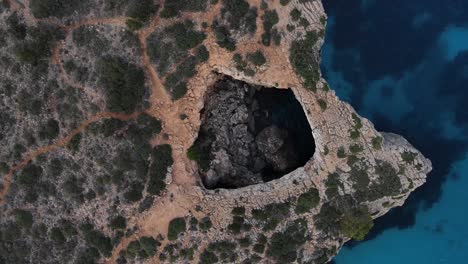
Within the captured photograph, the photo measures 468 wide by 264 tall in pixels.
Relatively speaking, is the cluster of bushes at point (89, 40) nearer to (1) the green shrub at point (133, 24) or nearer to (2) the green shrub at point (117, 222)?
(1) the green shrub at point (133, 24)

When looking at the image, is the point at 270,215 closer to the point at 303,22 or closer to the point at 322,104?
the point at 322,104

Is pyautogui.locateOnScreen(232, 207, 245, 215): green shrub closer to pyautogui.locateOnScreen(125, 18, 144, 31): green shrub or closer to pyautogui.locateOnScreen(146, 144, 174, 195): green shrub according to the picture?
pyautogui.locateOnScreen(146, 144, 174, 195): green shrub

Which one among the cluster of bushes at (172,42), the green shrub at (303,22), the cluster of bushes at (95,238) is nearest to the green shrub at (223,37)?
the cluster of bushes at (172,42)

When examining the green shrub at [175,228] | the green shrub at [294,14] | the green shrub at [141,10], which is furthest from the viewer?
the green shrub at [294,14]

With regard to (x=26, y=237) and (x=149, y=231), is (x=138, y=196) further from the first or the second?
(x=26, y=237)

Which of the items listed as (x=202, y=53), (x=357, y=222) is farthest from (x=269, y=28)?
(x=357, y=222)

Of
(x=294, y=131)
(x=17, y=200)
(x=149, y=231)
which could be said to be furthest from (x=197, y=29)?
(x=17, y=200)
